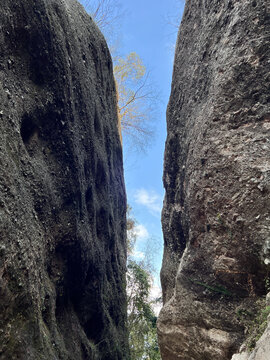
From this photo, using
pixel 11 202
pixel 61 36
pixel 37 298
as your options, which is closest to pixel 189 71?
pixel 61 36

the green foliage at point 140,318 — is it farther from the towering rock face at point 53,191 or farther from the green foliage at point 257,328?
the green foliage at point 257,328

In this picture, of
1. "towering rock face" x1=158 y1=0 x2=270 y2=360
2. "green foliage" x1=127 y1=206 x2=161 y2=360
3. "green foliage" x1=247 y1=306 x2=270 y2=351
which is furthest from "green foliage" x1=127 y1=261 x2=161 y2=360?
"green foliage" x1=247 y1=306 x2=270 y2=351

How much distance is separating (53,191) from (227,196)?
279cm

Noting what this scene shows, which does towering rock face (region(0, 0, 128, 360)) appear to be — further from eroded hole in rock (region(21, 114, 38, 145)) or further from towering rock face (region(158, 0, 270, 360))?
towering rock face (region(158, 0, 270, 360))

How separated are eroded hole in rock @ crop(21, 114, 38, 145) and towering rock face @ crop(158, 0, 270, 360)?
275cm

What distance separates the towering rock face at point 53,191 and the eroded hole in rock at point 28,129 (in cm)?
2

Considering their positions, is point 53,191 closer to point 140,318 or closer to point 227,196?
point 227,196

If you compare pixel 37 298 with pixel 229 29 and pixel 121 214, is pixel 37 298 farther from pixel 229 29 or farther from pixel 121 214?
pixel 121 214

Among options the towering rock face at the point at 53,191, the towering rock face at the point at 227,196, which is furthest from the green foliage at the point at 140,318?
the towering rock face at the point at 227,196

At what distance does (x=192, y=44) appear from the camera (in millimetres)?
6430

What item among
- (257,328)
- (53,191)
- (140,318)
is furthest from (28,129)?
(140,318)

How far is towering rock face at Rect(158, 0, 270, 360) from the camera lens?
3488 millimetres

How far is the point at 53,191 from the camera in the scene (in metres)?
4.62

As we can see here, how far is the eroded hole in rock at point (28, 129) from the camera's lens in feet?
14.0
